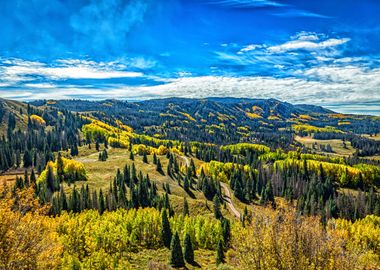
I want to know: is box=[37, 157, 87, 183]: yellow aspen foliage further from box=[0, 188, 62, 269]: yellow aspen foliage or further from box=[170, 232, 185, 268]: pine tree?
box=[0, 188, 62, 269]: yellow aspen foliage

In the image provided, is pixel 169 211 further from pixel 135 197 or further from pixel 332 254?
pixel 332 254

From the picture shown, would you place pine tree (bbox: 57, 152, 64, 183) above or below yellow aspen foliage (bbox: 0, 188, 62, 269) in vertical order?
below

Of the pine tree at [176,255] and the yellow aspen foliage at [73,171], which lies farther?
the yellow aspen foliage at [73,171]

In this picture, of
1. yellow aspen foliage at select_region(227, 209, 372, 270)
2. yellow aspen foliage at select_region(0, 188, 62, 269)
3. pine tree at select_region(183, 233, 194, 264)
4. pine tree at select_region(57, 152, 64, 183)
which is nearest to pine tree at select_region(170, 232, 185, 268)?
pine tree at select_region(183, 233, 194, 264)

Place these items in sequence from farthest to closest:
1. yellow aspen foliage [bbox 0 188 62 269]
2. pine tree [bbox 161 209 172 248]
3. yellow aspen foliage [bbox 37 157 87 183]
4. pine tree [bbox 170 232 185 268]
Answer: yellow aspen foliage [bbox 37 157 87 183]
pine tree [bbox 161 209 172 248]
pine tree [bbox 170 232 185 268]
yellow aspen foliage [bbox 0 188 62 269]

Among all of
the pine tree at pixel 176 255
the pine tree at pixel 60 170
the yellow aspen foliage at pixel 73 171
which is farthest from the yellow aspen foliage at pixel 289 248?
the pine tree at pixel 60 170

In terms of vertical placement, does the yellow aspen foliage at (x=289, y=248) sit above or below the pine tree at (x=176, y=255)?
above

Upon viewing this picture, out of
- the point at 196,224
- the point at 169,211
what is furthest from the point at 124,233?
the point at 169,211

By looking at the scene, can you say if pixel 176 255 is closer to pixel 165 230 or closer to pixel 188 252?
pixel 188 252

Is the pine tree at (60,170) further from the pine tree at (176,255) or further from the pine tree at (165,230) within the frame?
the pine tree at (176,255)

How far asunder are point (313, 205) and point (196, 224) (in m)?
90.7

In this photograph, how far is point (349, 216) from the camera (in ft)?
587

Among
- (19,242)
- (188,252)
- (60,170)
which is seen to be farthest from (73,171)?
(19,242)

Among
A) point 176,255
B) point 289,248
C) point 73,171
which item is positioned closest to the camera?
point 289,248
